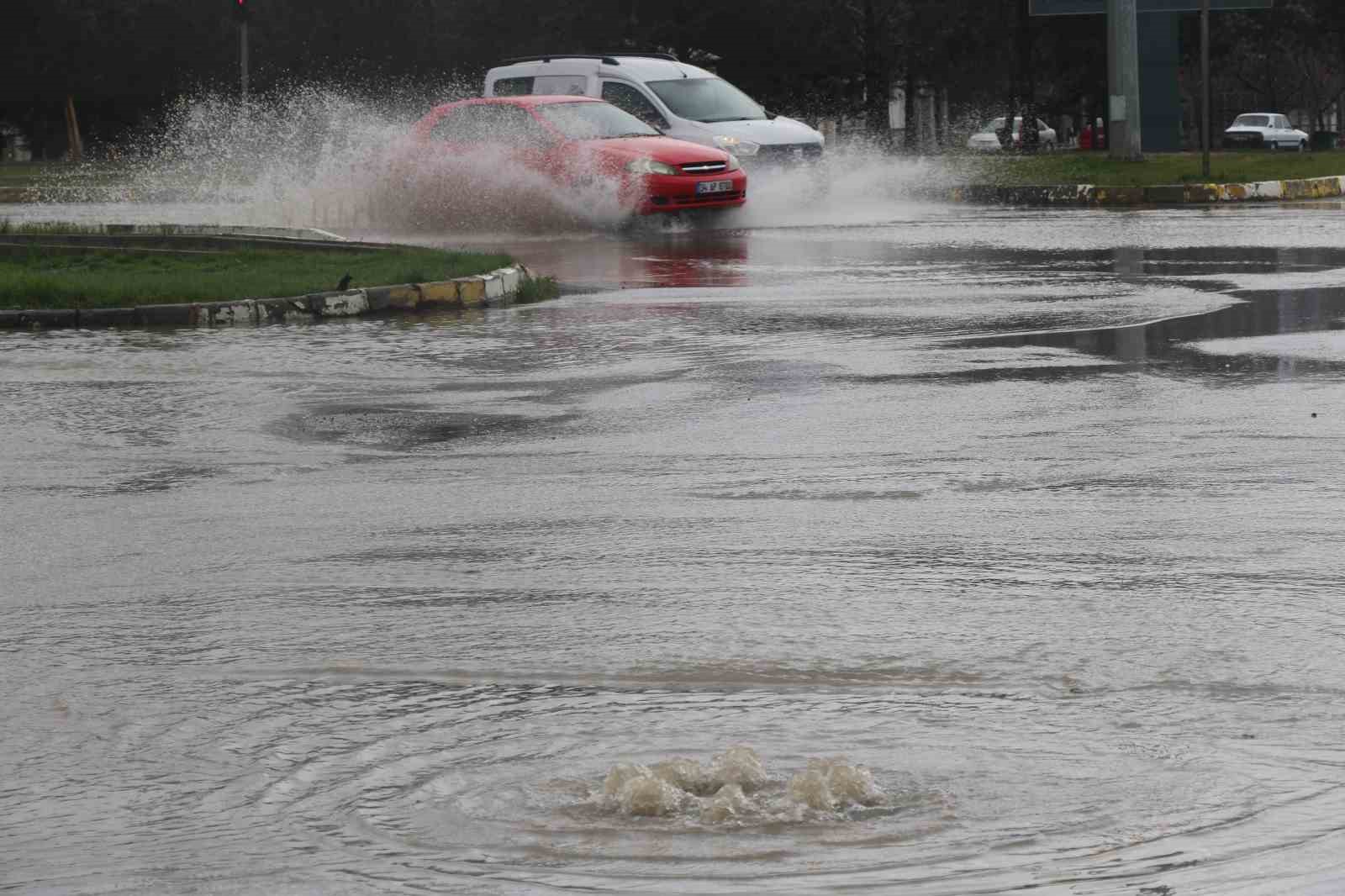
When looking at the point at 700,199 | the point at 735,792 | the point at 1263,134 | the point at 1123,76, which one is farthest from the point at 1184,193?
the point at 1263,134

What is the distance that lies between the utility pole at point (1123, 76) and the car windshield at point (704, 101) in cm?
735

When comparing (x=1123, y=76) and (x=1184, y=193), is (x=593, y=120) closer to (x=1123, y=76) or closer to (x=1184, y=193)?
(x=1184, y=193)

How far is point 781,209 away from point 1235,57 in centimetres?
6296

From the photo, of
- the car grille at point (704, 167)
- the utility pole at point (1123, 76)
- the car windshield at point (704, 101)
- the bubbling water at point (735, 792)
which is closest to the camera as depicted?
the bubbling water at point (735, 792)

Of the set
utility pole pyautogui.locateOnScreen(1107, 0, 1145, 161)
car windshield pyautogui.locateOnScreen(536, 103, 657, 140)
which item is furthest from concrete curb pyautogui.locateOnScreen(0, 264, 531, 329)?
utility pole pyautogui.locateOnScreen(1107, 0, 1145, 161)

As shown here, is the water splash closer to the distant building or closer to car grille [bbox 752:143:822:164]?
car grille [bbox 752:143:822:164]

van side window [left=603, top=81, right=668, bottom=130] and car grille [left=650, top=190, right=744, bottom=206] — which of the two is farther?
van side window [left=603, top=81, right=668, bottom=130]

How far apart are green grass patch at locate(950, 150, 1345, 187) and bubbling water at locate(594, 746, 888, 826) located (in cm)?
2683

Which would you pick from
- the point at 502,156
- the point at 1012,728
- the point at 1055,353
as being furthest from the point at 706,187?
the point at 1012,728

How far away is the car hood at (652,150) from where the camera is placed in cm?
2408

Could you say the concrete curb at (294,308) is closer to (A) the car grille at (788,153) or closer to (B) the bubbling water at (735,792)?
(B) the bubbling water at (735,792)

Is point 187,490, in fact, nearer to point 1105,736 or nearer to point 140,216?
point 1105,736

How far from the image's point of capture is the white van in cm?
2791

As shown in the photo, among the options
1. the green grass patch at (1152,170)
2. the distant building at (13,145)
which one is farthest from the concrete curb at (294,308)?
the distant building at (13,145)
